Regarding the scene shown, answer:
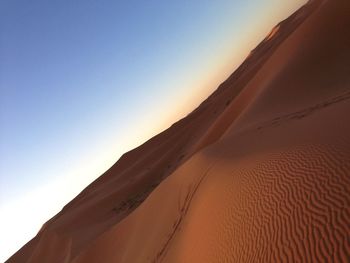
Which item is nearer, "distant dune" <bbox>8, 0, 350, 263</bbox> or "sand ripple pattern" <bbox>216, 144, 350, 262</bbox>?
"sand ripple pattern" <bbox>216, 144, 350, 262</bbox>

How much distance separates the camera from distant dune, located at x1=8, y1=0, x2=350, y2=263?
4.06m

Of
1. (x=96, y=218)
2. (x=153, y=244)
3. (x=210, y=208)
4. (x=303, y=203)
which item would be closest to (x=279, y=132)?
(x=210, y=208)

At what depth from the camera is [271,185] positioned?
5262mm

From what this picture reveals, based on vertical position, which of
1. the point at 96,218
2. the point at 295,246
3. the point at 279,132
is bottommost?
the point at 295,246

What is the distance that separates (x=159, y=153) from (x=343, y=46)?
12522 mm

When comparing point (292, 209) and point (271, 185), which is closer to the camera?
point (292, 209)

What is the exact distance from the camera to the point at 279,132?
7246mm

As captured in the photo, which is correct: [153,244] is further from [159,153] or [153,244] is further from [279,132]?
[159,153]

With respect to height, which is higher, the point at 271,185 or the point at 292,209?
the point at 271,185

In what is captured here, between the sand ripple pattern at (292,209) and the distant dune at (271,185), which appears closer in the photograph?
the sand ripple pattern at (292,209)

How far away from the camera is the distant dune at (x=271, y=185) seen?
4059 mm

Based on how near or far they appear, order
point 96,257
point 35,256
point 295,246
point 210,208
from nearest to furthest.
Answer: point 295,246 → point 210,208 → point 96,257 → point 35,256

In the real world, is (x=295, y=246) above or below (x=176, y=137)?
below

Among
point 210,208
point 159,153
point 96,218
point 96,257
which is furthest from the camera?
point 159,153
